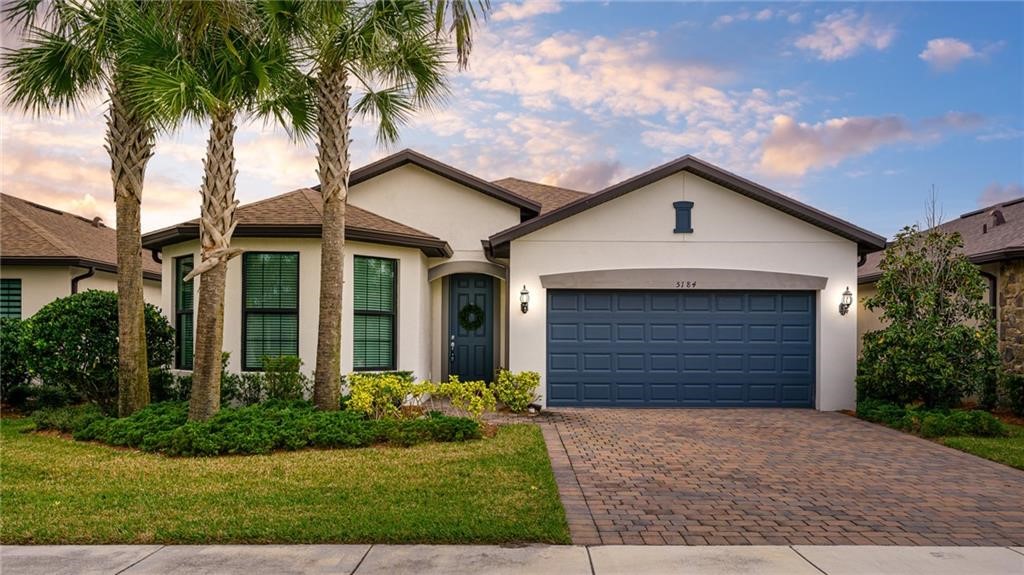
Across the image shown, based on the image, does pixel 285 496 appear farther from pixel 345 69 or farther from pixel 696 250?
pixel 696 250

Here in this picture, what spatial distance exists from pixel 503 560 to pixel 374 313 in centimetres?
754

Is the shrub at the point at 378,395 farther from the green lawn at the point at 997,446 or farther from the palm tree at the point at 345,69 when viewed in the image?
the green lawn at the point at 997,446

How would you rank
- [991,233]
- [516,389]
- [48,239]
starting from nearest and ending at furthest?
[516,389] < [48,239] < [991,233]

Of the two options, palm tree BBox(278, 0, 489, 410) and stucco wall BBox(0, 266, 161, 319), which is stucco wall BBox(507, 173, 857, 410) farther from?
stucco wall BBox(0, 266, 161, 319)

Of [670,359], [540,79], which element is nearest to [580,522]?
[670,359]

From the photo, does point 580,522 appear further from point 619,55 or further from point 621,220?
point 619,55

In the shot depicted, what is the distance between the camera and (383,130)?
10648mm

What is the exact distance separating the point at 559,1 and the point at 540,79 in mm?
2669

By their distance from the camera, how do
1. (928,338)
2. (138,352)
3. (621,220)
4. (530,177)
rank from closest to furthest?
(138,352)
(928,338)
(621,220)
(530,177)

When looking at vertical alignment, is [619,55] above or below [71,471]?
above

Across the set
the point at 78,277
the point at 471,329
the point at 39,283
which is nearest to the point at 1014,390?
the point at 471,329

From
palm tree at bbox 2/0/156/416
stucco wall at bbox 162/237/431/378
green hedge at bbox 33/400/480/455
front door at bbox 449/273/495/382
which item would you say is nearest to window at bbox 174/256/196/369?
stucco wall at bbox 162/237/431/378

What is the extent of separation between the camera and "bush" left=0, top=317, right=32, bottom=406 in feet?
36.0

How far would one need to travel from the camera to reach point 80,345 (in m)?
9.83
